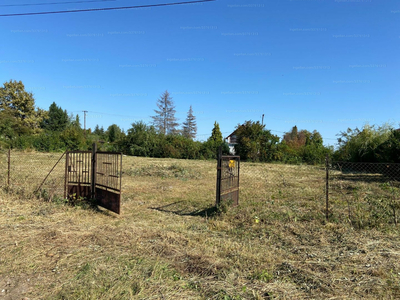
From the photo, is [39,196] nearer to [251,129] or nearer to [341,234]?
[341,234]

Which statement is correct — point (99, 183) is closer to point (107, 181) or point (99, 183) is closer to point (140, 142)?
point (107, 181)

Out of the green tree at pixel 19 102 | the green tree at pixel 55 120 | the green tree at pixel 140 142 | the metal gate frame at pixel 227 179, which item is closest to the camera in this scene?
the metal gate frame at pixel 227 179

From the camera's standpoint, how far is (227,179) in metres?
6.42

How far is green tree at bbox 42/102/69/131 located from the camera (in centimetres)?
4625

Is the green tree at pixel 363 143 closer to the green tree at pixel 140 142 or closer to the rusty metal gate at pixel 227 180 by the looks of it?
the rusty metal gate at pixel 227 180

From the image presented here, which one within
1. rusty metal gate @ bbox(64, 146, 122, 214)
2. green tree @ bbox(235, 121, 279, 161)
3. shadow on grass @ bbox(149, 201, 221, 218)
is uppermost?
green tree @ bbox(235, 121, 279, 161)

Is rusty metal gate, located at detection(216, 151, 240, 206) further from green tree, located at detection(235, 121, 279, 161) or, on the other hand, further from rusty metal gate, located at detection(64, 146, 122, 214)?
green tree, located at detection(235, 121, 279, 161)

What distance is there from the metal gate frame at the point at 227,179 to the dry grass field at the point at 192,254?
472mm

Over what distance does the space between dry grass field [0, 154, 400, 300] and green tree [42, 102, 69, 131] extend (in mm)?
46626

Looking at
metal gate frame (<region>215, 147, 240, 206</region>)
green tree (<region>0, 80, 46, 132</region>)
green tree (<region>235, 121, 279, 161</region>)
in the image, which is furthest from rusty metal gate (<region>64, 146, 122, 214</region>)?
green tree (<region>0, 80, 46, 132</region>)

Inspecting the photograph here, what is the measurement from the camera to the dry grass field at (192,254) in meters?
2.75

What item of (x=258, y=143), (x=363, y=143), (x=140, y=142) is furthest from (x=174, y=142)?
(x=363, y=143)

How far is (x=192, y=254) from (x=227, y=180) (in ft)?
9.89

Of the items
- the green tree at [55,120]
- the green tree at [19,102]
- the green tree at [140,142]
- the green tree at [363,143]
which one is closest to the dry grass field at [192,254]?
the green tree at [363,143]
